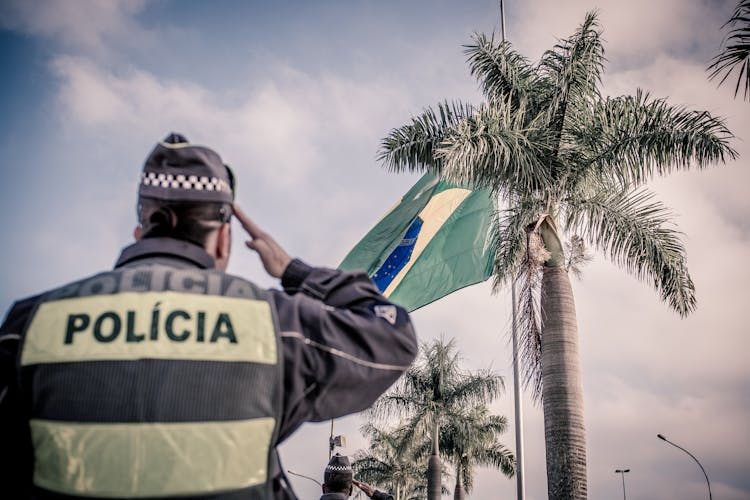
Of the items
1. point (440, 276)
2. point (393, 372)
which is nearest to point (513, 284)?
point (440, 276)

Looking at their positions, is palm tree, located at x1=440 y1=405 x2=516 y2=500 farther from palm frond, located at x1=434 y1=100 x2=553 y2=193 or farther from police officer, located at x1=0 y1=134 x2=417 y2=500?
police officer, located at x1=0 y1=134 x2=417 y2=500

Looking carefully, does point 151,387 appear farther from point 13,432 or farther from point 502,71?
point 502,71

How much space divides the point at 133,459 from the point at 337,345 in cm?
58

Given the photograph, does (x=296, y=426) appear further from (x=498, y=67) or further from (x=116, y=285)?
(x=498, y=67)

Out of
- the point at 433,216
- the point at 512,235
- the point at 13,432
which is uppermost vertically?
the point at 433,216

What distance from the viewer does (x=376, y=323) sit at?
1941 millimetres

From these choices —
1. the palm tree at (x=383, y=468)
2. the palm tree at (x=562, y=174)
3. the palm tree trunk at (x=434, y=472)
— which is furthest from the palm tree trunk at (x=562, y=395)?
the palm tree at (x=383, y=468)

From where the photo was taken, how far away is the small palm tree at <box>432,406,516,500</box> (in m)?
34.3

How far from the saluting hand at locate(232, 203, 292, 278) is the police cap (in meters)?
0.13

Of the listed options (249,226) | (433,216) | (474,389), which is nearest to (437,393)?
(474,389)

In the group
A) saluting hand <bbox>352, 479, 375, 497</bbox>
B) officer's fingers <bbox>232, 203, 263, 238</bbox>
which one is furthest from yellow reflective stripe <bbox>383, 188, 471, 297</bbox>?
officer's fingers <bbox>232, 203, 263, 238</bbox>

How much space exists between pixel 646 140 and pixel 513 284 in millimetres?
3426

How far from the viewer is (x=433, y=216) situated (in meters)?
14.8

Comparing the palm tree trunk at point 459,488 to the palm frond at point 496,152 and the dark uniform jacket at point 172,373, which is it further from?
the dark uniform jacket at point 172,373
